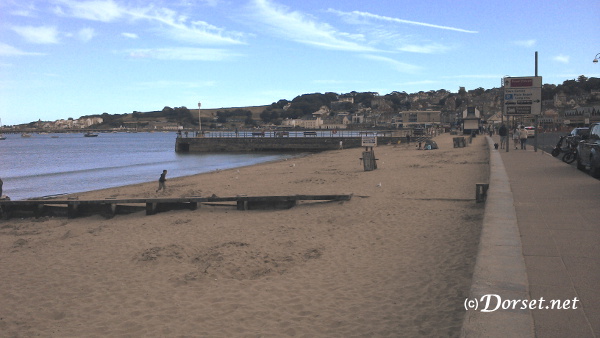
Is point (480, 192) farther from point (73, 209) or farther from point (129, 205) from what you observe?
point (73, 209)

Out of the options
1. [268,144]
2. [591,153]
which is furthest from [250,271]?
[268,144]

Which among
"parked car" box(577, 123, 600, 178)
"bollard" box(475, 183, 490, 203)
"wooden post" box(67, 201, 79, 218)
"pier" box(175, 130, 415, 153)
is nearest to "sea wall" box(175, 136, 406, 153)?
"pier" box(175, 130, 415, 153)

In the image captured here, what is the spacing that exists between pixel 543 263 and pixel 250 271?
427cm

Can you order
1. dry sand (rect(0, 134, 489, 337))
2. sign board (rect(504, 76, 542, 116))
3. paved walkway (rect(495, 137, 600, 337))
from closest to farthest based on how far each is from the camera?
paved walkway (rect(495, 137, 600, 337)) < dry sand (rect(0, 134, 489, 337)) < sign board (rect(504, 76, 542, 116))

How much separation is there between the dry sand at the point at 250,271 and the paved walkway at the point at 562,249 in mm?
908

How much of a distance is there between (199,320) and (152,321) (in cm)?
A: 62

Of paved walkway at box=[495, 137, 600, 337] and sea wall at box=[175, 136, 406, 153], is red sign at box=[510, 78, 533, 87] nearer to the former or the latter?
paved walkway at box=[495, 137, 600, 337]

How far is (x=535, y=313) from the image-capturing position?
3918mm

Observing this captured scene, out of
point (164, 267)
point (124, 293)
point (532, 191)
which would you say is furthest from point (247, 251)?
point (532, 191)

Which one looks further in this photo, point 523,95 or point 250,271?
point 523,95

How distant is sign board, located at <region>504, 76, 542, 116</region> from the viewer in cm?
2623

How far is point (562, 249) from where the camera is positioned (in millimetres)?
5875

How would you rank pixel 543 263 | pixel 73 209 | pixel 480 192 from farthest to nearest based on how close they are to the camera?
pixel 73 209
pixel 480 192
pixel 543 263

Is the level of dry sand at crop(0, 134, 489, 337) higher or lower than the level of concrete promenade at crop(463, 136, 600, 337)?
lower
